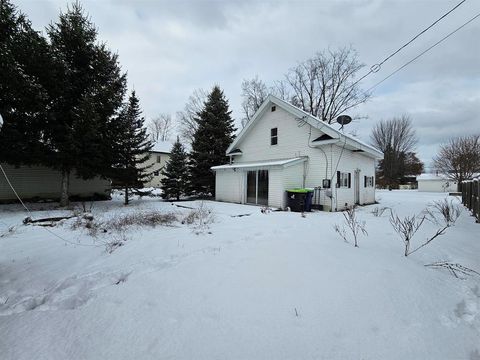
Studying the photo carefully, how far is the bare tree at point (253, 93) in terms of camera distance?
92.5 feet

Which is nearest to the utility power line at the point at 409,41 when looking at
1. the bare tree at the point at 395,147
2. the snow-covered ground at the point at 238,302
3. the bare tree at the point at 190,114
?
the snow-covered ground at the point at 238,302

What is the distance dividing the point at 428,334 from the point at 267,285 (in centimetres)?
161

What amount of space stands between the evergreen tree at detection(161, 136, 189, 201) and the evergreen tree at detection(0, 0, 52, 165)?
808 cm

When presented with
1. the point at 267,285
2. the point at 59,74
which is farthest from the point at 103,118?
the point at 267,285

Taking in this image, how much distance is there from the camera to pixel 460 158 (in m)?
27.2

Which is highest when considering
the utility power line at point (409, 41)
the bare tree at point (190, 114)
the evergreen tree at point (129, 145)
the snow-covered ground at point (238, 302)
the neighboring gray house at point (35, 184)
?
the bare tree at point (190, 114)

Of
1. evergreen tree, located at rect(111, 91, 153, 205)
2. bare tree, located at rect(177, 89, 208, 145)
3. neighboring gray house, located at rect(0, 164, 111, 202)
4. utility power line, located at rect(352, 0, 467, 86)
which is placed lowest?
neighboring gray house, located at rect(0, 164, 111, 202)

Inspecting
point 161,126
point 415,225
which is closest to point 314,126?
point 415,225

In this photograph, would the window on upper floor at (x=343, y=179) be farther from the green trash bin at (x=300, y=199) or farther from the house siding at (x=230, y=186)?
the house siding at (x=230, y=186)

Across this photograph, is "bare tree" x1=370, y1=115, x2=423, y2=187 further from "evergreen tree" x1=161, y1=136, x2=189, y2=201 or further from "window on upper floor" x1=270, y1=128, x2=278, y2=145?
"evergreen tree" x1=161, y1=136, x2=189, y2=201

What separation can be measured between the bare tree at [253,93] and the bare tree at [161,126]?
22360mm

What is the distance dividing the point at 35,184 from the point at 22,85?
7.34 meters

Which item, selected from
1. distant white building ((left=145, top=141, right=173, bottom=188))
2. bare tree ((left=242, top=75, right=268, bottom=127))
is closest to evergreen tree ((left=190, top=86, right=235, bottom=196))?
bare tree ((left=242, top=75, right=268, bottom=127))

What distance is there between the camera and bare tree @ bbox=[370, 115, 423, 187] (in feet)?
143
